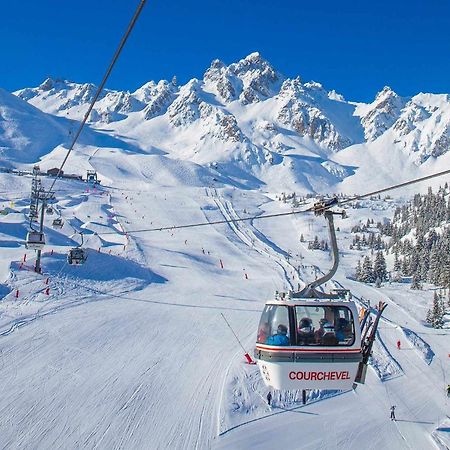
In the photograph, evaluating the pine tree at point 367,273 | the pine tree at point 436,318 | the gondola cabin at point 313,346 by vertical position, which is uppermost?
the gondola cabin at point 313,346

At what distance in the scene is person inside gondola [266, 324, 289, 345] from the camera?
34.6ft

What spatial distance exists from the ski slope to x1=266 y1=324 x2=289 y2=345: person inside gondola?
940cm

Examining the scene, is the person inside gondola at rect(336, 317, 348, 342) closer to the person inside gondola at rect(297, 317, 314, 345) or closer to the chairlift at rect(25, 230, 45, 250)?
the person inside gondola at rect(297, 317, 314, 345)

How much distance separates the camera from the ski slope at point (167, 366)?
1873 cm

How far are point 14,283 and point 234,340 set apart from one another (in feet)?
45.8

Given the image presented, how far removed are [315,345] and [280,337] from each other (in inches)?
29.0

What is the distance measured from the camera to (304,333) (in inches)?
418

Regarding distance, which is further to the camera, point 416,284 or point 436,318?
point 416,284

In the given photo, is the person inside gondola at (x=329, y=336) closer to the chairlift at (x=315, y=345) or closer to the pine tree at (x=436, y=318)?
the chairlift at (x=315, y=345)

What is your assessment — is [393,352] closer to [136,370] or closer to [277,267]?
[136,370]

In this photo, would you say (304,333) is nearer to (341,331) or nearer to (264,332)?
(341,331)

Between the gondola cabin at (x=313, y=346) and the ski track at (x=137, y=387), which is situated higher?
the gondola cabin at (x=313, y=346)

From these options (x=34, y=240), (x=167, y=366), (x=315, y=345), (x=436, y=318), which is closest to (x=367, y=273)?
(x=436, y=318)

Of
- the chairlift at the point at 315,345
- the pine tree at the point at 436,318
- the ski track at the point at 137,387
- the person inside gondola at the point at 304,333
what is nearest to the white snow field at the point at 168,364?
the ski track at the point at 137,387
